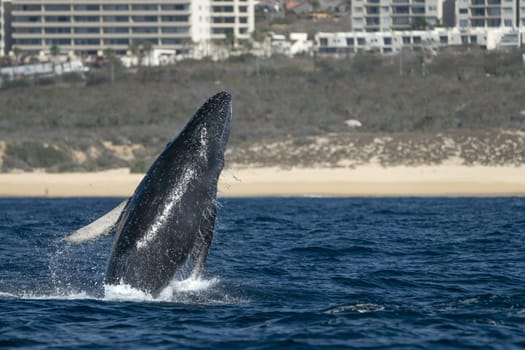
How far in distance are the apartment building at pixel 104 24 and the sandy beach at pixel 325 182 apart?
10049cm

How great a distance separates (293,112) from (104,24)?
A: 85479 millimetres

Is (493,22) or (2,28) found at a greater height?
(2,28)

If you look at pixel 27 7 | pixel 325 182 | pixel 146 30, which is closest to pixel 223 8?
pixel 146 30

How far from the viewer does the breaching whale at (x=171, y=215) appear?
15.6 meters

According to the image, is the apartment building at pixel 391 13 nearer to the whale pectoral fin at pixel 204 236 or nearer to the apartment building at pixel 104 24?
the apartment building at pixel 104 24

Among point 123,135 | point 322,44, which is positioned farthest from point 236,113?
point 322,44

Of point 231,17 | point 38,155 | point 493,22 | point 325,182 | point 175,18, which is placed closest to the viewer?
point 325,182

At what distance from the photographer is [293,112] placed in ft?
287

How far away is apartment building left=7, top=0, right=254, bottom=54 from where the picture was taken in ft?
546

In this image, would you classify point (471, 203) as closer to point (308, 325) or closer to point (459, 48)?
point (308, 325)

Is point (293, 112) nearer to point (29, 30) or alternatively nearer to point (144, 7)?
point (144, 7)

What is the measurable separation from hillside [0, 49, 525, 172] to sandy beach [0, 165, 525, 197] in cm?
213

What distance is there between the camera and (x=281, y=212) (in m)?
42.9

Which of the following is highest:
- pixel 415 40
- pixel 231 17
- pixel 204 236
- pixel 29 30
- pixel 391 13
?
pixel 391 13
